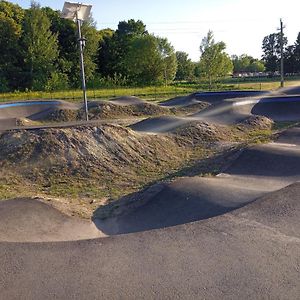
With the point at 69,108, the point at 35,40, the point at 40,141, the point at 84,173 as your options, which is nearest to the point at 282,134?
the point at 84,173

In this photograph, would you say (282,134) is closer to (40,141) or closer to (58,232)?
(40,141)

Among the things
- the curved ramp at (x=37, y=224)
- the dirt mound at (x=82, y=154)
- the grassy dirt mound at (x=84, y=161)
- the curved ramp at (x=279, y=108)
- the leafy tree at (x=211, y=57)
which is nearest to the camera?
the curved ramp at (x=37, y=224)

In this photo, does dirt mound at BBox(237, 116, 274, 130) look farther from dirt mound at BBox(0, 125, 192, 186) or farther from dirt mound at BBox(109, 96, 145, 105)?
dirt mound at BBox(109, 96, 145, 105)

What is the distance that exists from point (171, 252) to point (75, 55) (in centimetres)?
5597

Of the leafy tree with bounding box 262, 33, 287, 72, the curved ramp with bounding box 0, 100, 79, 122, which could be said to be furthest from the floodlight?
the leafy tree with bounding box 262, 33, 287, 72

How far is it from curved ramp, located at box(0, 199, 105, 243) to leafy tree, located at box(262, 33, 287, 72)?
286 feet

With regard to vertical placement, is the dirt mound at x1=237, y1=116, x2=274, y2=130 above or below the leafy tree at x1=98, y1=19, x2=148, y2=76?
below

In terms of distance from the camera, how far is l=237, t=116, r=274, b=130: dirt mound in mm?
18562

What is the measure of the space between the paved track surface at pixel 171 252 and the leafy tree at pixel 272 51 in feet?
284

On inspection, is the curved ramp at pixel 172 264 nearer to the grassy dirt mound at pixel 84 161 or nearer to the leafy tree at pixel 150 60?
the grassy dirt mound at pixel 84 161

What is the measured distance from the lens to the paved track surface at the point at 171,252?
4.15m

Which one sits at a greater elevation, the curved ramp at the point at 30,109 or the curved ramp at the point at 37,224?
the curved ramp at the point at 30,109

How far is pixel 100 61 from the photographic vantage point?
62.8m

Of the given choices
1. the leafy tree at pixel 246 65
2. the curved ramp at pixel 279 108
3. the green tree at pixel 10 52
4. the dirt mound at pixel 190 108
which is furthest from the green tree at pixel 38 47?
the leafy tree at pixel 246 65
